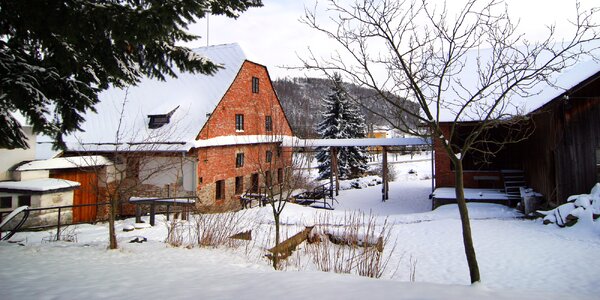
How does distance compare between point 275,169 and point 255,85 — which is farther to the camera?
point 255,85

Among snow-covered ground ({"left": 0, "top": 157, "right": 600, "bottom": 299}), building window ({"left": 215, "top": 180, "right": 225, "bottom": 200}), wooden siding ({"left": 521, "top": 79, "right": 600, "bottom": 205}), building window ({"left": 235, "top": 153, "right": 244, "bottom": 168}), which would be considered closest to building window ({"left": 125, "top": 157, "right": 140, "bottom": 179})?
snow-covered ground ({"left": 0, "top": 157, "right": 600, "bottom": 299})

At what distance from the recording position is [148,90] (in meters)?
21.7

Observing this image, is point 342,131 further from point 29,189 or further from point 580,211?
point 29,189

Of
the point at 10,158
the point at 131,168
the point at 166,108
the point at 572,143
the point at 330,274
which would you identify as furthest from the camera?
the point at 166,108

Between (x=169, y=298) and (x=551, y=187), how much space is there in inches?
535

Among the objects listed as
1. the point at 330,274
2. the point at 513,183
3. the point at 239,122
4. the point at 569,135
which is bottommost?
the point at 330,274

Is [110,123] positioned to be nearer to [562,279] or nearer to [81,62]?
[81,62]

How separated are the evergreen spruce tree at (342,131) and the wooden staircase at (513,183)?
17.9 meters

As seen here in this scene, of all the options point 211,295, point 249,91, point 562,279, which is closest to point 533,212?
point 562,279

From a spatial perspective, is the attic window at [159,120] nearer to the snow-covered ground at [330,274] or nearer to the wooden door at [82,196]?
the wooden door at [82,196]

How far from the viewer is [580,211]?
33.7 feet

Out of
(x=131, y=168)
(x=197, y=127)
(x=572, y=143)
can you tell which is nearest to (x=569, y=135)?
(x=572, y=143)

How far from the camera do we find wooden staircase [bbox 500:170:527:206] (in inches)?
565

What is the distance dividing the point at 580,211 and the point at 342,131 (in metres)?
24.3
